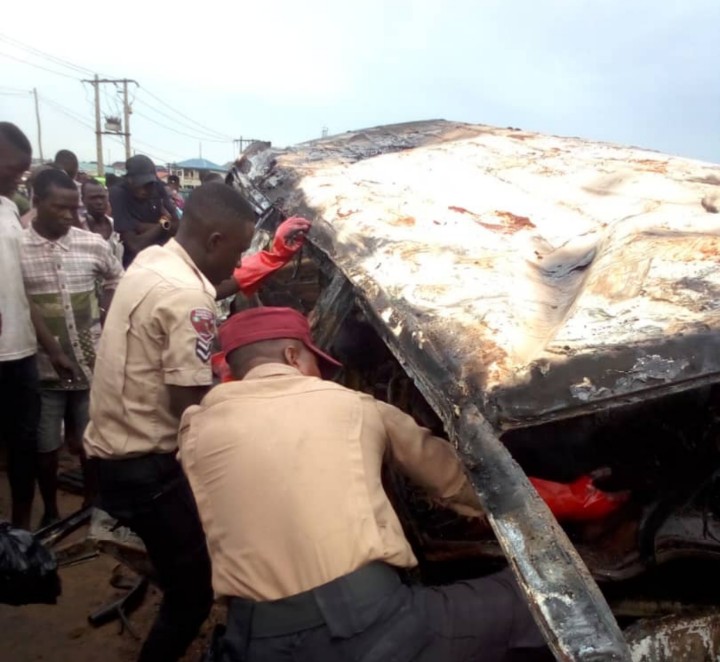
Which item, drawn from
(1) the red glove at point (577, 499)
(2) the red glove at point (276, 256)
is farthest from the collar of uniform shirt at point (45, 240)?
(1) the red glove at point (577, 499)

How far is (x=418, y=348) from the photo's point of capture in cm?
135

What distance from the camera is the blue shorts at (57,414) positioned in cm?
334

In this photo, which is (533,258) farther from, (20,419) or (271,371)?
(20,419)

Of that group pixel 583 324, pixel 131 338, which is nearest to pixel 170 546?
pixel 131 338

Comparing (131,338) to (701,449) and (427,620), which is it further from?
(701,449)

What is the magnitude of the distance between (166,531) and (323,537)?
942 millimetres

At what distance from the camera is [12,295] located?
3.01 m

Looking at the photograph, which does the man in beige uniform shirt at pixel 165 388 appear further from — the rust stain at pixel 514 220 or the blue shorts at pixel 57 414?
the blue shorts at pixel 57 414

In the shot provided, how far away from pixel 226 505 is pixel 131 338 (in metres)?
0.78

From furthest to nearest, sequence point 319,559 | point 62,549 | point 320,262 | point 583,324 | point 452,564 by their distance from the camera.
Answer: point 62,549 < point 320,262 < point 452,564 < point 319,559 < point 583,324

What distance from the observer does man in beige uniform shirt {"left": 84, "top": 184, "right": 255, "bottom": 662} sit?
2.01 meters

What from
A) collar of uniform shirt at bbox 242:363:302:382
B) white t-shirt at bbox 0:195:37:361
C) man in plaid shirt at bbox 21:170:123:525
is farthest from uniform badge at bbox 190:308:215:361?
man in plaid shirt at bbox 21:170:123:525

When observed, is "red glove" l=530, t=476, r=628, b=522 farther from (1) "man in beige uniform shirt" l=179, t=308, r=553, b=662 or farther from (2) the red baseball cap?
(2) the red baseball cap

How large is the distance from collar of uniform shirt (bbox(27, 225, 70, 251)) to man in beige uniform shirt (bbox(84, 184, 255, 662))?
1.24 m
